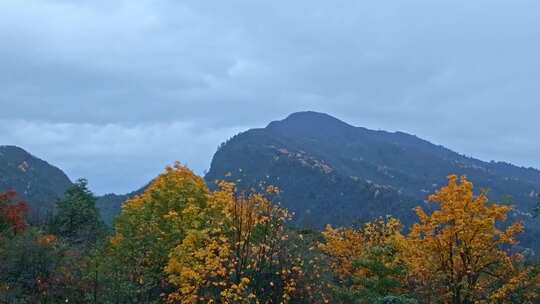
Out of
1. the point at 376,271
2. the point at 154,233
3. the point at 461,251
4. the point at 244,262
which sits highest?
the point at 154,233

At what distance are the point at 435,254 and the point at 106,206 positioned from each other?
13776 cm

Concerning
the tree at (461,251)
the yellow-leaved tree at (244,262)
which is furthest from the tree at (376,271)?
the yellow-leaved tree at (244,262)

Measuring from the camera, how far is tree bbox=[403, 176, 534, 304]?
728 inches

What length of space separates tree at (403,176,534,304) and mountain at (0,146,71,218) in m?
129

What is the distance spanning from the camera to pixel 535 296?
1956cm

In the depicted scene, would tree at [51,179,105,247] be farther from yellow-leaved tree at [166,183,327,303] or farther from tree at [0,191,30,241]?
yellow-leaved tree at [166,183,327,303]

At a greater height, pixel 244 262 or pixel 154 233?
pixel 154 233

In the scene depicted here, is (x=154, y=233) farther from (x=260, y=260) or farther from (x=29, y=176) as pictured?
(x=29, y=176)

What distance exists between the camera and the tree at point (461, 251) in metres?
18.5

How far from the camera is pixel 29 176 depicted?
161750 millimetres

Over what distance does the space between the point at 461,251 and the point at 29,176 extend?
6217 inches

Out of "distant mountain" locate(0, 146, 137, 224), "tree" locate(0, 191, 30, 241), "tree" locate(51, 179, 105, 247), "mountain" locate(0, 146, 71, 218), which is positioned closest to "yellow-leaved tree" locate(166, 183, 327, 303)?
"tree" locate(0, 191, 30, 241)

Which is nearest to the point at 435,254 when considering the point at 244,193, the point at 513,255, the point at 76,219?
the point at 513,255

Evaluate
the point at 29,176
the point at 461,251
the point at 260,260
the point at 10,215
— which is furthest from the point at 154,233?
the point at 29,176
